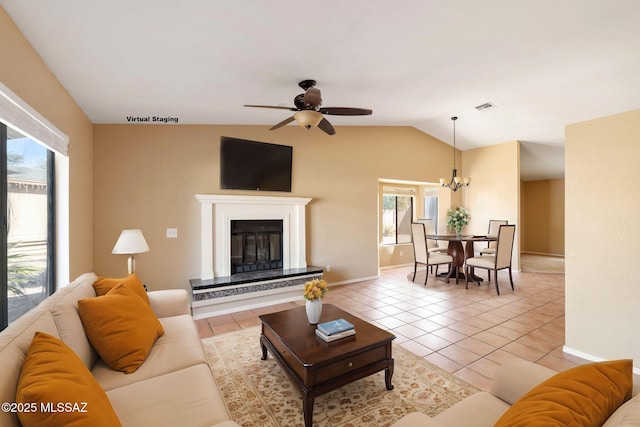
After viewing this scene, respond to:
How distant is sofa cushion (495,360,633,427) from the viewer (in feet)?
2.54

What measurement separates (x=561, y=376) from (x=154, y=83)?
3383mm

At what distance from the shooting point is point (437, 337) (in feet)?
10.00

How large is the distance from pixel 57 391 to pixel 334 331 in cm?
152

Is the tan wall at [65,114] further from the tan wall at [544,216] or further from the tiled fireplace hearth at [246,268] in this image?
the tan wall at [544,216]

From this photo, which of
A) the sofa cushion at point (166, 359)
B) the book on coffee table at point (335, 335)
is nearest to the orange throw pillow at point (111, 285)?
the sofa cushion at point (166, 359)

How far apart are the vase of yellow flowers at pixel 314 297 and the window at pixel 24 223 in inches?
79.2

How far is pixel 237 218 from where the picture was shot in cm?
432

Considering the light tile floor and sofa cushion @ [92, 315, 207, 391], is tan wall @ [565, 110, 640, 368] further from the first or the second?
sofa cushion @ [92, 315, 207, 391]

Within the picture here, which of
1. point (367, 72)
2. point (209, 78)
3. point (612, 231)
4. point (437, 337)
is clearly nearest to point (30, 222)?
point (209, 78)

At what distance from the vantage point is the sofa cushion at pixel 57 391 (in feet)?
2.86

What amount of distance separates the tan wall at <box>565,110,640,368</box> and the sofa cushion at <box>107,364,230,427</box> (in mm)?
3055

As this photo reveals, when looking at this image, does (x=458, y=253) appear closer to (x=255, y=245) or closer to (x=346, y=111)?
(x=255, y=245)

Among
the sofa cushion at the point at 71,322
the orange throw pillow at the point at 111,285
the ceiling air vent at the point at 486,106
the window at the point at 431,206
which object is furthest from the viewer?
the window at the point at 431,206

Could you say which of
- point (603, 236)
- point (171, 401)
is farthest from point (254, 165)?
point (603, 236)
